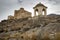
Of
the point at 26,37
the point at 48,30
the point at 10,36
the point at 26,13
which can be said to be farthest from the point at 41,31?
the point at 26,13

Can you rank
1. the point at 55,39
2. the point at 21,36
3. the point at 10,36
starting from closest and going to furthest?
the point at 55,39
the point at 21,36
the point at 10,36

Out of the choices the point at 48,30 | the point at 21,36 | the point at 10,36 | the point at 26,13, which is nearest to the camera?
the point at 48,30

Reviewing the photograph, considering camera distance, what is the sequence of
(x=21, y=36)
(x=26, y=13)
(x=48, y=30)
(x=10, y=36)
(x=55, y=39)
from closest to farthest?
(x=55, y=39) → (x=48, y=30) → (x=21, y=36) → (x=10, y=36) → (x=26, y=13)

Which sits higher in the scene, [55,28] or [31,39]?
[55,28]

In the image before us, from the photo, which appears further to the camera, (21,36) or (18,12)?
(18,12)

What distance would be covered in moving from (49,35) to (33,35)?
2681 mm

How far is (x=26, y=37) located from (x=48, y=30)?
363 centimetres

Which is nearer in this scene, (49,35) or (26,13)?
(49,35)

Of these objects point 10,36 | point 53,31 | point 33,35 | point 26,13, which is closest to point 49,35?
point 53,31

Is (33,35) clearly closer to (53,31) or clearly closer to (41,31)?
(41,31)

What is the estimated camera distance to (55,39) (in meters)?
22.2

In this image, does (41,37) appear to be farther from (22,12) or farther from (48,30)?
(22,12)

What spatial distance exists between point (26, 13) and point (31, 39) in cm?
3340

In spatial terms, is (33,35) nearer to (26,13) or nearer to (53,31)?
(53,31)
